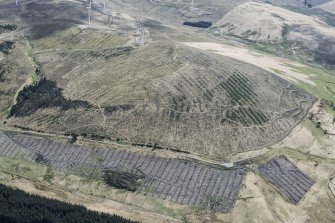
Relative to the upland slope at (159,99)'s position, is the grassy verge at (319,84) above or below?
below

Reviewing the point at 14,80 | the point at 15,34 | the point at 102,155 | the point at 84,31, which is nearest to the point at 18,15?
the point at 15,34

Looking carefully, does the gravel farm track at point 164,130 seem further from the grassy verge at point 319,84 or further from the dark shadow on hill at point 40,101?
the grassy verge at point 319,84

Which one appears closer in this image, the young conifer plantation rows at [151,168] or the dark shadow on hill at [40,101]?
the young conifer plantation rows at [151,168]

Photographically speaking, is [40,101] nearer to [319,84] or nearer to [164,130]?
[164,130]

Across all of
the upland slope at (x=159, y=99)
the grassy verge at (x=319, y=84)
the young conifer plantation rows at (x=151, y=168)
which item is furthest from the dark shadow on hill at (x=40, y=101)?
the grassy verge at (x=319, y=84)

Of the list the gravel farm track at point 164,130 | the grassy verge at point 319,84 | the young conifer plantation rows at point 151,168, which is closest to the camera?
the gravel farm track at point 164,130

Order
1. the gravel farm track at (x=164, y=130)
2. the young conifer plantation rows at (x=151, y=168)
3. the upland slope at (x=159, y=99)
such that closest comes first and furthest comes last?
1. the gravel farm track at (x=164, y=130)
2. the young conifer plantation rows at (x=151, y=168)
3. the upland slope at (x=159, y=99)

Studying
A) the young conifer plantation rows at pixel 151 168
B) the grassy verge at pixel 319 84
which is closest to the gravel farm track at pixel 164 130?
the young conifer plantation rows at pixel 151 168

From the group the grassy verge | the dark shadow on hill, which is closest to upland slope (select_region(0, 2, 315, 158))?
the dark shadow on hill
